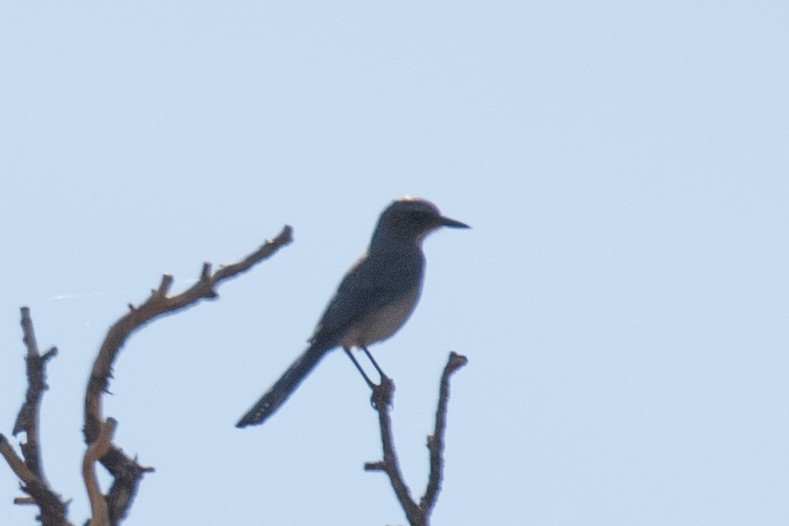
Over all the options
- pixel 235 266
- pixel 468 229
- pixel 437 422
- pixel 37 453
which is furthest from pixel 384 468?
pixel 468 229

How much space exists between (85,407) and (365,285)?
4.54 meters

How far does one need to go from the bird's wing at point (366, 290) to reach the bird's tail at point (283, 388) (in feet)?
0.48

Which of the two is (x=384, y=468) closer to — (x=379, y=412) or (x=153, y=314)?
(x=379, y=412)

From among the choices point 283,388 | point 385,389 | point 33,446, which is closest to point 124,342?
point 33,446

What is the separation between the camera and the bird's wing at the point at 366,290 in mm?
9180

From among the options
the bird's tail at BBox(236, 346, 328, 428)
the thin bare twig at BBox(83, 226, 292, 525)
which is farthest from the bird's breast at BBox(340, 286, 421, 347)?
the thin bare twig at BBox(83, 226, 292, 525)

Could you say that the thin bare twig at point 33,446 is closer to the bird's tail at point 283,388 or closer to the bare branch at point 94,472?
the bare branch at point 94,472

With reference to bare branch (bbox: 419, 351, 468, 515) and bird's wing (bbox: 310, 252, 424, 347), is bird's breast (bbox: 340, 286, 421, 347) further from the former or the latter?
bare branch (bbox: 419, 351, 468, 515)

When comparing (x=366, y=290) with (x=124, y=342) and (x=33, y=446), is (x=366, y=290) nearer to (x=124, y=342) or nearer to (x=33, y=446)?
(x=124, y=342)

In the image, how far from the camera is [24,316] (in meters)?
5.17

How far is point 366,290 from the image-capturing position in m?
9.55

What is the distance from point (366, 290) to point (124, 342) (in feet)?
14.1

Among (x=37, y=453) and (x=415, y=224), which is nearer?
(x=37, y=453)

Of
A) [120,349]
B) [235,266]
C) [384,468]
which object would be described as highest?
[235,266]
